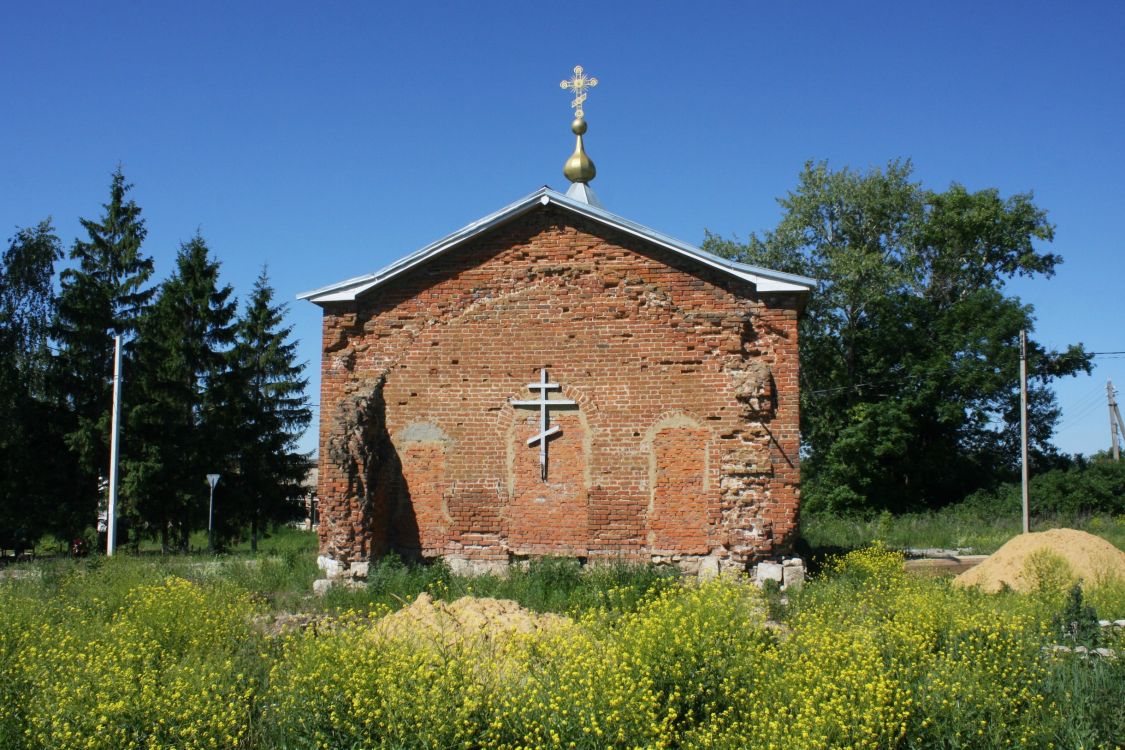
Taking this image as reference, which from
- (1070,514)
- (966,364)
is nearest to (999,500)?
(1070,514)

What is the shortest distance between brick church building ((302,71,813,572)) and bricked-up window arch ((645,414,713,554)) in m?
0.02

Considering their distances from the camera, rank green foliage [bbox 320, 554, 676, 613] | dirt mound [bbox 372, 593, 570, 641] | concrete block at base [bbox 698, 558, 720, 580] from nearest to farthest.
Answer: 1. dirt mound [bbox 372, 593, 570, 641]
2. green foliage [bbox 320, 554, 676, 613]
3. concrete block at base [bbox 698, 558, 720, 580]

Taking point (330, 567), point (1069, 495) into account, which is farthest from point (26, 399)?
point (1069, 495)

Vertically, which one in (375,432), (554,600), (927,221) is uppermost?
(927,221)

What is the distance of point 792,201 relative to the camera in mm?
33938

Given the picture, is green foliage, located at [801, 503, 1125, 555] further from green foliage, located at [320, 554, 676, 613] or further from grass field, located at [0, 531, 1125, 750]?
grass field, located at [0, 531, 1125, 750]

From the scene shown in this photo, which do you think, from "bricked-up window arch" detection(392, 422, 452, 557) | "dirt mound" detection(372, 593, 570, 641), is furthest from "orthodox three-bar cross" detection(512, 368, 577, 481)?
"dirt mound" detection(372, 593, 570, 641)

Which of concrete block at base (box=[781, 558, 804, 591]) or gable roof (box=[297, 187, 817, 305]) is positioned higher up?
gable roof (box=[297, 187, 817, 305])

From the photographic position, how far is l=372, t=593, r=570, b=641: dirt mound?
759 cm

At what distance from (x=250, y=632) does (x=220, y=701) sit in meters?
2.10

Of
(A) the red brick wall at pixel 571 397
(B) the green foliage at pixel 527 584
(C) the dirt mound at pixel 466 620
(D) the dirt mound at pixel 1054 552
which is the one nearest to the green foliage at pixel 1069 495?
(D) the dirt mound at pixel 1054 552

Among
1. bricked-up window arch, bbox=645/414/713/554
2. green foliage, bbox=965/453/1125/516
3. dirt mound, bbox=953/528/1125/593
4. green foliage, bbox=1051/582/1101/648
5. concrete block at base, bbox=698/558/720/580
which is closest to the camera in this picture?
green foliage, bbox=1051/582/1101/648

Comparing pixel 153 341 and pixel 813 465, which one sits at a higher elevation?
pixel 153 341

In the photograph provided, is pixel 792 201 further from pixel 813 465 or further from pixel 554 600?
pixel 554 600
